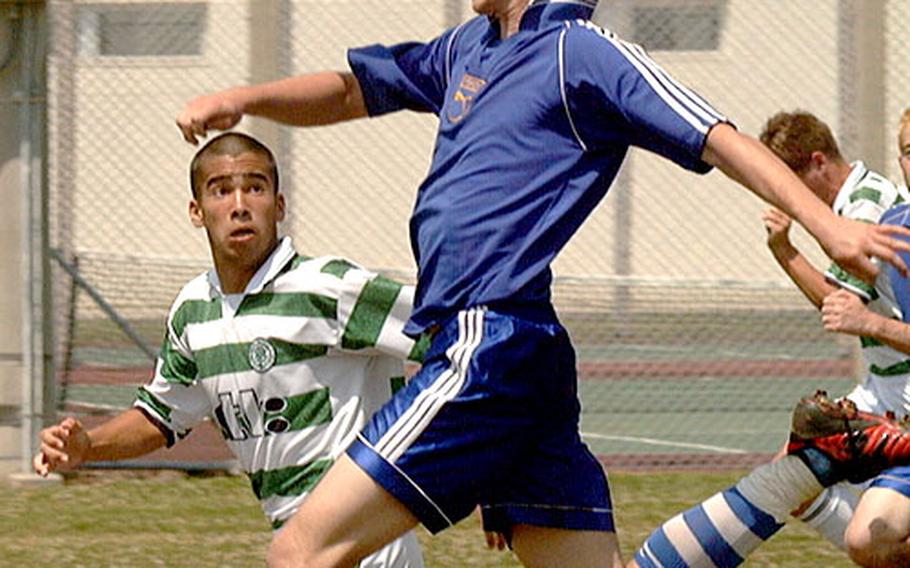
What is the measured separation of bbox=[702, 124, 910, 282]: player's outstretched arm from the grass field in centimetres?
344

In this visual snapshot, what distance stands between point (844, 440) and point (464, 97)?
202 centimetres

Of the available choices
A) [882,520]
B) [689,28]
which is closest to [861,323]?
[882,520]

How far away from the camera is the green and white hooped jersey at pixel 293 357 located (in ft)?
16.4

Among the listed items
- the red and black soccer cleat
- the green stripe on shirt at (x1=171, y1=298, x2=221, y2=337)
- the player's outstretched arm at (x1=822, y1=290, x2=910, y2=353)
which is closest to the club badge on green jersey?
the green stripe on shirt at (x1=171, y1=298, x2=221, y2=337)

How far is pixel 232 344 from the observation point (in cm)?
504

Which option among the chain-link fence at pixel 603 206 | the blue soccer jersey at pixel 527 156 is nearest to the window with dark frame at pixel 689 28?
the chain-link fence at pixel 603 206

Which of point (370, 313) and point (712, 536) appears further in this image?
point (712, 536)

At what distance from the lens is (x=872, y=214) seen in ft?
22.5

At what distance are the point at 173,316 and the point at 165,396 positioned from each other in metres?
0.20

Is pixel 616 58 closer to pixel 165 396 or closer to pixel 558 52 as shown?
pixel 558 52

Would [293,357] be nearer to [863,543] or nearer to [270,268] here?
[270,268]

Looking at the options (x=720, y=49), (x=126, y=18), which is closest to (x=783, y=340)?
(x=720, y=49)

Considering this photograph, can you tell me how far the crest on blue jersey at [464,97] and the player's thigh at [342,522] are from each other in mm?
802

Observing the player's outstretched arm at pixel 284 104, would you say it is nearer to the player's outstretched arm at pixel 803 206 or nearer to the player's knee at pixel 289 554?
the player's knee at pixel 289 554
